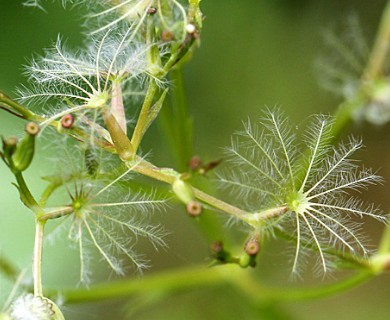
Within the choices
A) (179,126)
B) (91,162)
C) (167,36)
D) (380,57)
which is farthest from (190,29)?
(380,57)

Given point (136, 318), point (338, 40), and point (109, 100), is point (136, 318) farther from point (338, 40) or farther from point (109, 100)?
point (109, 100)

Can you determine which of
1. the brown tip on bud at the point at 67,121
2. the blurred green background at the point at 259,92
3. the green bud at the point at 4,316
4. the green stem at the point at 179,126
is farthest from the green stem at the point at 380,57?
the green bud at the point at 4,316

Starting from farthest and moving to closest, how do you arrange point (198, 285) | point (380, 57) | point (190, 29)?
point (198, 285)
point (380, 57)
point (190, 29)

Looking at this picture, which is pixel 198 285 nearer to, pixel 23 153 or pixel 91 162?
pixel 91 162

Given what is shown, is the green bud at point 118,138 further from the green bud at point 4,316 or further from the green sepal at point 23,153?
the green bud at point 4,316

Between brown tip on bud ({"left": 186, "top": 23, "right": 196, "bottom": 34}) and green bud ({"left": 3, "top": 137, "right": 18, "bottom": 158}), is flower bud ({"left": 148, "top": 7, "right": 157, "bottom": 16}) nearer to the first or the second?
brown tip on bud ({"left": 186, "top": 23, "right": 196, "bottom": 34})
